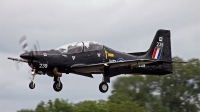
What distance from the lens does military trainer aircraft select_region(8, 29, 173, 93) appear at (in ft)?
104

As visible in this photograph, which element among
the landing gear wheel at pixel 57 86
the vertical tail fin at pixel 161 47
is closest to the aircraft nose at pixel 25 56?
the landing gear wheel at pixel 57 86

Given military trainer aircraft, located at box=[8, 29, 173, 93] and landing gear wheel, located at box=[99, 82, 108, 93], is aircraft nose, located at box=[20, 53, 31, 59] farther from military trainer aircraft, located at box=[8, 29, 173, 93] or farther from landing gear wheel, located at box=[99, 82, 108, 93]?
Answer: landing gear wheel, located at box=[99, 82, 108, 93]

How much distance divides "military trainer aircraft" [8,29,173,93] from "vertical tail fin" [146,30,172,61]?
0.74 metres

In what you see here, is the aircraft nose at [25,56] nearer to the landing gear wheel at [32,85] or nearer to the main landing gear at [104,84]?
the landing gear wheel at [32,85]

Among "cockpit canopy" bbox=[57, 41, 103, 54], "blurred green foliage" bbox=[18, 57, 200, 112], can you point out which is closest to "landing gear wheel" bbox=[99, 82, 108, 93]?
"cockpit canopy" bbox=[57, 41, 103, 54]

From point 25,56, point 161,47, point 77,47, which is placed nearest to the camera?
point 25,56

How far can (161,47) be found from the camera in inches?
1433

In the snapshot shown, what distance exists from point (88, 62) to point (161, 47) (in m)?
5.81

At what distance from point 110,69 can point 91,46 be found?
6.70ft

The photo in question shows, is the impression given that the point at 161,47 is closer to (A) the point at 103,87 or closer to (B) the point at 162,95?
(A) the point at 103,87

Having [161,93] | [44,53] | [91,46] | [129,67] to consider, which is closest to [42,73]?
[44,53]

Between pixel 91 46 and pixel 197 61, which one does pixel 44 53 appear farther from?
pixel 197 61

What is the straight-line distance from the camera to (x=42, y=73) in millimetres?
31844

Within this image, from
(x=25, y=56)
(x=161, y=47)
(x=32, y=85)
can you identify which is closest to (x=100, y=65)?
(x=32, y=85)
